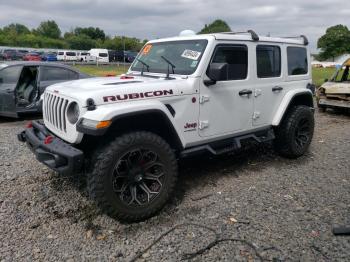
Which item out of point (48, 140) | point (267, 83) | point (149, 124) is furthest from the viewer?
point (267, 83)

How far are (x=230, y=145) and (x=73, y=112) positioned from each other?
2181 millimetres

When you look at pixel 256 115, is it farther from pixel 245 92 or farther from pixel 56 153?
pixel 56 153

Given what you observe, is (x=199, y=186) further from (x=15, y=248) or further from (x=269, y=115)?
(x=15, y=248)

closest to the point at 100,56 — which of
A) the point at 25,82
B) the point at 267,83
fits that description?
the point at 25,82

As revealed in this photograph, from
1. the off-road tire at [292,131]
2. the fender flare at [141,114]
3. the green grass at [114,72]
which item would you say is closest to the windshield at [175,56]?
the fender flare at [141,114]

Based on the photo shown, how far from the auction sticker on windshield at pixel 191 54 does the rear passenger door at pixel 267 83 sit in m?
1.05

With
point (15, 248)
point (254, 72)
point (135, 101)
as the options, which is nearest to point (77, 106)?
point (135, 101)

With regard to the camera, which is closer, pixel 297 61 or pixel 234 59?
pixel 234 59

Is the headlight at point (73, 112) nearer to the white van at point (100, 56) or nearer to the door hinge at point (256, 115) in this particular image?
the door hinge at point (256, 115)

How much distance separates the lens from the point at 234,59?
472cm

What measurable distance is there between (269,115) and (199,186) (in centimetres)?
160

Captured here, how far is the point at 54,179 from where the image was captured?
15.8 ft

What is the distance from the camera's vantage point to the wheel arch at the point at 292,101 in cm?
543

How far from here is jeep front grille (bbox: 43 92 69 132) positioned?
383cm
